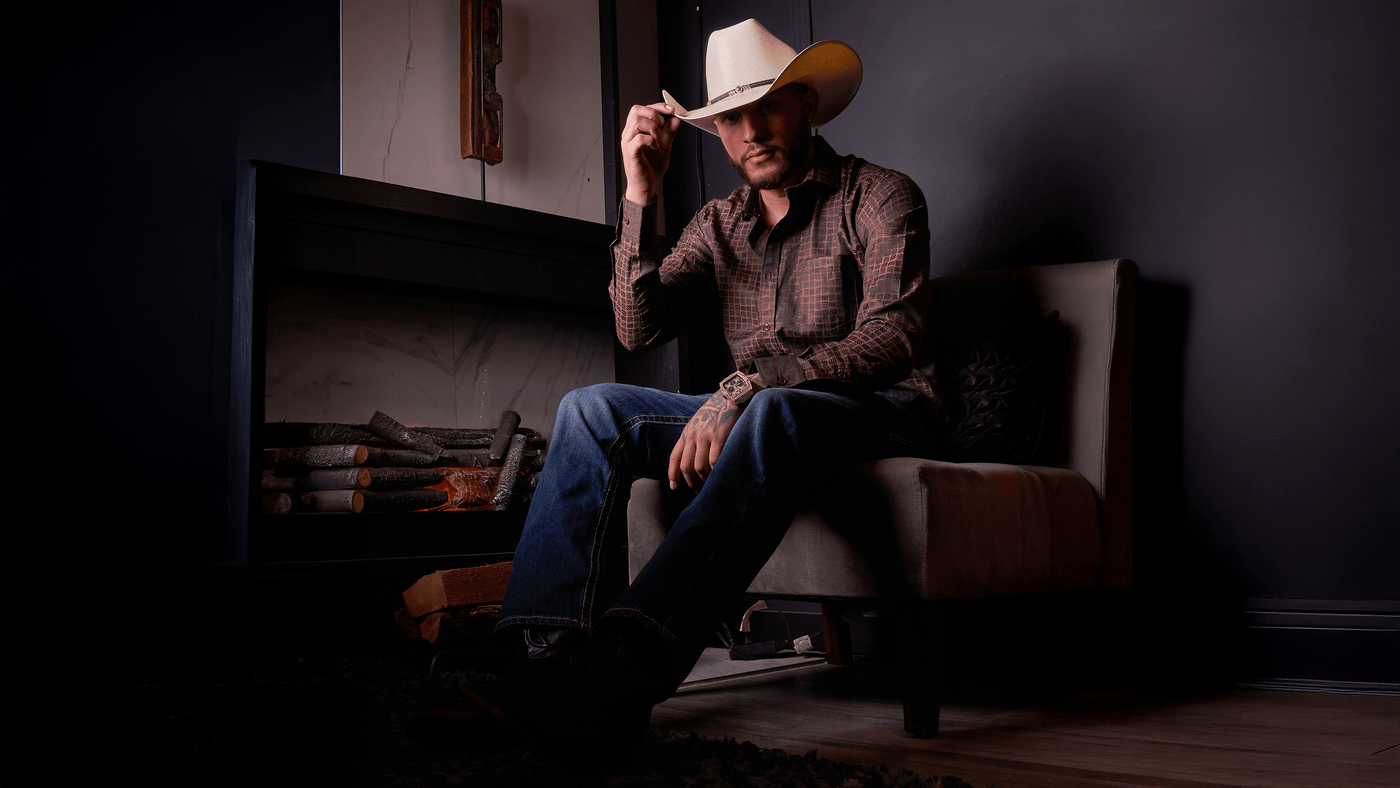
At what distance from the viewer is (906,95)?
2398 mm

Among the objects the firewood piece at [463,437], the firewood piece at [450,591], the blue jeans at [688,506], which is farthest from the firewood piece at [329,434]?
the blue jeans at [688,506]

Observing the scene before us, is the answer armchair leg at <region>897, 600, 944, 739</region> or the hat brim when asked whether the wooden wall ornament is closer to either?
the hat brim

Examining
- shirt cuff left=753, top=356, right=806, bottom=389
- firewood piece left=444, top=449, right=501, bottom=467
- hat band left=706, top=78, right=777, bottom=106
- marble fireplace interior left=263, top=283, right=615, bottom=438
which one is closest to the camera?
shirt cuff left=753, top=356, right=806, bottom=389

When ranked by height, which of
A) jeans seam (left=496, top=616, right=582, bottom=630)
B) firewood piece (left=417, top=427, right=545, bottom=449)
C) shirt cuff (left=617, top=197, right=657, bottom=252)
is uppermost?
shirt cuff (left=617, top=197, right=657, bottom=252)

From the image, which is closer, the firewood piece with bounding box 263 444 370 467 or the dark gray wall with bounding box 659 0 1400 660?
the dark gray wall with bounding box 659 0 1400 660

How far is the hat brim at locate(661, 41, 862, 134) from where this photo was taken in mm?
1643

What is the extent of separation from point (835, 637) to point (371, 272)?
1.41 metres

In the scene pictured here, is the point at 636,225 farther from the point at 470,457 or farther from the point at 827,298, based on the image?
the point at 470,457

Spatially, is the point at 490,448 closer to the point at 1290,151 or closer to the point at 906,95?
the point at 906,95

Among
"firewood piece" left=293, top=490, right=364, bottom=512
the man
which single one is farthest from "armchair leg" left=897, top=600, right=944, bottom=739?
"firewood piece" left=293, top=490, right=364, bottom=512

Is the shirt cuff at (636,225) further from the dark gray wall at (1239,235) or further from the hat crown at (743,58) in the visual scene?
the dark gray wall at (1239,235)

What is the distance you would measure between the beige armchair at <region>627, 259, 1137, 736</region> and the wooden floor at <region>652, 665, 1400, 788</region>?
5.3 inches

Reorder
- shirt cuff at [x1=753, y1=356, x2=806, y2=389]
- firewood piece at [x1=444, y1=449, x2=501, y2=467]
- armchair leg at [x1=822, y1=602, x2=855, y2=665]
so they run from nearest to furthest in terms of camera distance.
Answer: shirt cuff at [x1=753, y1=356, x2=806, y2=389], armchair leg at [x1=822, y1=602, x2=855, y2=665], firewood piece at [x1=444, y1=449, x2=501, y2=467]

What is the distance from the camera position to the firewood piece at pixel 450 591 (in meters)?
2.08
